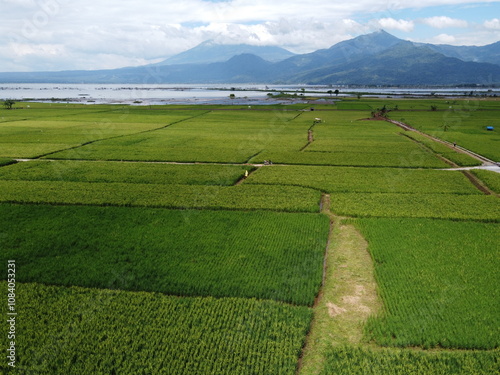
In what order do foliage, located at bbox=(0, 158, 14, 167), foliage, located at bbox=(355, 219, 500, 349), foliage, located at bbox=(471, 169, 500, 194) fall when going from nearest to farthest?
foliage, located at bbox=(355, 219, 500, 349)
foliage, located at bbox=(471, 169, 500, 194)
foliage, located at bbox=(0, 158, 14, 167)

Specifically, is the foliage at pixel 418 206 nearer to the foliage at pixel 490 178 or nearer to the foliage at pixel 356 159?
the foliage at pixel 490 178

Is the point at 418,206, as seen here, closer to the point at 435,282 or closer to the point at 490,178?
the point at 435,282

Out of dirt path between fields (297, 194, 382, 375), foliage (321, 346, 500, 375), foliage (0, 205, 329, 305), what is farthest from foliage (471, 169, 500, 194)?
foliage (321, 346, 500, 375)

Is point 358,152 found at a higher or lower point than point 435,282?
higher

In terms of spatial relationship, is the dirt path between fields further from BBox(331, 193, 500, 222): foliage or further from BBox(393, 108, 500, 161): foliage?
BBox(393, 108, 500, 161): foliage

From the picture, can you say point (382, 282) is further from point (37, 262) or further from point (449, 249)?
point (37, 262)

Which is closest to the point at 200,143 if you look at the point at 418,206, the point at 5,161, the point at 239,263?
the point at 5,161
